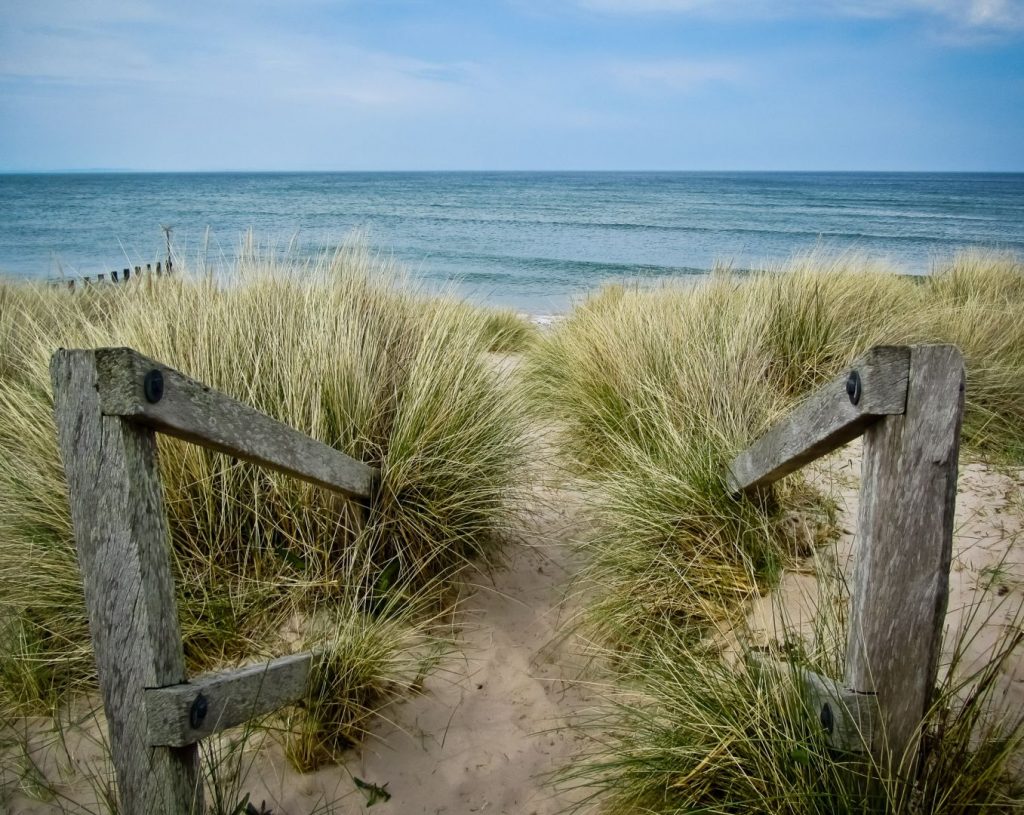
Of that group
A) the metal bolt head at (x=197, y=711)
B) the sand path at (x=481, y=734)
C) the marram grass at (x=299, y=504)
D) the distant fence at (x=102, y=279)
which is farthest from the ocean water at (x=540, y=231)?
the metal bolt head at (x=197, y=711)

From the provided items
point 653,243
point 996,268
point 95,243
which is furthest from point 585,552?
point 95,243

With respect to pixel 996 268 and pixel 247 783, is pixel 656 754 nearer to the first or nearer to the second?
pixel 247 783

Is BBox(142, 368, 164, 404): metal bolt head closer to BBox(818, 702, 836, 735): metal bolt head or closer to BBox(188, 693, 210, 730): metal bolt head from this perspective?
BBox(188, 693, 210, 730): metal bolt head

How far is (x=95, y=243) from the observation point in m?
27.0

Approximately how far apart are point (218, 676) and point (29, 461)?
5.98 feet

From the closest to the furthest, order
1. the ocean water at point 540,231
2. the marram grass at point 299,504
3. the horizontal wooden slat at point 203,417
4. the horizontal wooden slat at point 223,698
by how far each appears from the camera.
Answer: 1. the horizontal wooden slat at point 203,417
2. the horizontal wooden slat at point 223,698
3. the marram grass at point 299,504
4. the ocean water at point 540,231

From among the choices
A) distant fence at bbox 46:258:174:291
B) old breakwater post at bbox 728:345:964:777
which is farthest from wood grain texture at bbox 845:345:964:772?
distant fence at bbox 46:258:174:291

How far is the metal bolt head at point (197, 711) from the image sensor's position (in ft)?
5.87

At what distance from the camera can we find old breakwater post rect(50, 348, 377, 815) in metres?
1.63

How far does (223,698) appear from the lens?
1.95 metres

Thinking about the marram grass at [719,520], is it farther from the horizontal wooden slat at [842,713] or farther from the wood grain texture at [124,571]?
the wood grain texture at [124,571]

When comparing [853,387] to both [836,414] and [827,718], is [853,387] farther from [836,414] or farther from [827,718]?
[827,718]

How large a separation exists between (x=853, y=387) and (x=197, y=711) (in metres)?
1.79

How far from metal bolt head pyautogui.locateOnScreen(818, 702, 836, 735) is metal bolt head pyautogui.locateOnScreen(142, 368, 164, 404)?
1.81 meters
